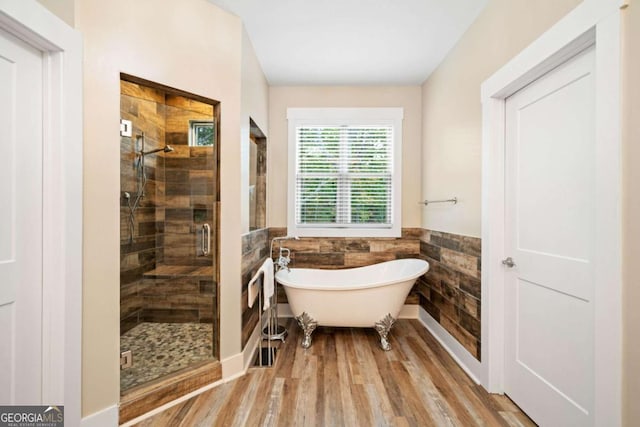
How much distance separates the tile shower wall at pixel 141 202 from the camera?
1871 mm

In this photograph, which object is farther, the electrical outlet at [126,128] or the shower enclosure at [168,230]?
the shower enclosure at [168,230]

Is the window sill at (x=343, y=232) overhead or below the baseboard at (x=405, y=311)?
overhead

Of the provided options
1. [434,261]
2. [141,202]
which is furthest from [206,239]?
[434,261]

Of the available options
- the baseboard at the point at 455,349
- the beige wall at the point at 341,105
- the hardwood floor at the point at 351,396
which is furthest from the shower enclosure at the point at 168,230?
the baseboard at the point at 455,349

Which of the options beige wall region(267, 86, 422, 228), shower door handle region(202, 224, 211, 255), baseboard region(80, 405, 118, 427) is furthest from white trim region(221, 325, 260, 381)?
beige wall region(267, 86, 422, 228)

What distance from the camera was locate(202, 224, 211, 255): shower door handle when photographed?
2.21m

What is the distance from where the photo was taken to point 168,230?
2.44 meters

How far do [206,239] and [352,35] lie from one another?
196 centimetres

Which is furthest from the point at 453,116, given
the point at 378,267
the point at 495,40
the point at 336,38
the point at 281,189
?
the point at 281,189

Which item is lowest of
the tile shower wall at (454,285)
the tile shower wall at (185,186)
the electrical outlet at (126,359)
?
the electrical outlet at (126,359)

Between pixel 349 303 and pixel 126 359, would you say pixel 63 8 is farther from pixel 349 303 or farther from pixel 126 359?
pixel 349 303

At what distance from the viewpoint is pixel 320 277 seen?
321cm

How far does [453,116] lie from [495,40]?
0.71 m

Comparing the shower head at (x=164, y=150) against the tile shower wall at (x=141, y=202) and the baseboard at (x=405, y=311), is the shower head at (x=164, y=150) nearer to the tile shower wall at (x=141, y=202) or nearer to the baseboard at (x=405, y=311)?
the tile shower wall at (x=141, y=202)
